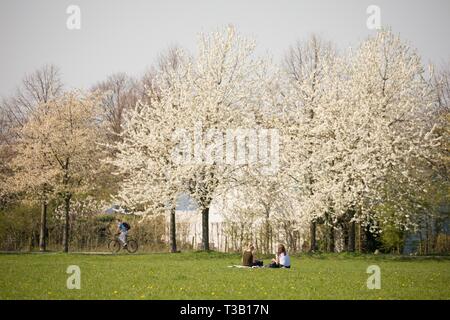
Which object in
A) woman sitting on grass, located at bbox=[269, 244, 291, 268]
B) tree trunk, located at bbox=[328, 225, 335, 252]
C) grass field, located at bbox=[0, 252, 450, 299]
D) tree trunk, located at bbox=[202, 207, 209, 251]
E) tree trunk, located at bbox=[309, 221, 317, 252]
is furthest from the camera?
tree trunk, located at bbox=[328, 225, 335, 252]

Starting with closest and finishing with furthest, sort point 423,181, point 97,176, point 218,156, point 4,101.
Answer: point 218,156 < point 423,181 < point 97,176 < point 4,101

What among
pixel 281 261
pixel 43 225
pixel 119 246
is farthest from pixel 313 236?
pixel 43 225

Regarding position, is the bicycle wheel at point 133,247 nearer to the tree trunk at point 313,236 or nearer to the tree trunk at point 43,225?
the tree trunk at point 43,225

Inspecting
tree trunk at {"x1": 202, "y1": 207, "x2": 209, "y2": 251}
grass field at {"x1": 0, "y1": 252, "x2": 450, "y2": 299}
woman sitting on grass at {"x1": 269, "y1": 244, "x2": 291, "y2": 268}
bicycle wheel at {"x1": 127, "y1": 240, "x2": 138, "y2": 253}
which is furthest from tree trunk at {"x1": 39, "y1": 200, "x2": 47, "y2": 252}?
woman sitting on grass at {"x1": 269, "y1": 244, "x2": 291, "y2": 268}

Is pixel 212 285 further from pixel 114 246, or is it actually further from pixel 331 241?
pixel 331 241

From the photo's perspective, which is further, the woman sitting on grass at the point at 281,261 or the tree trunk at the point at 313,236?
the tree trunk at the point at 313,236

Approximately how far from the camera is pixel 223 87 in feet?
106

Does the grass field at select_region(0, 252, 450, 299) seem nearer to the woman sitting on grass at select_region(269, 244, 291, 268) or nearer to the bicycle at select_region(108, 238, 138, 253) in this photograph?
the woman sitting on grass at select_region(269, 244, 291, 268)

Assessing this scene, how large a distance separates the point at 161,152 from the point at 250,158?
4.82 meters


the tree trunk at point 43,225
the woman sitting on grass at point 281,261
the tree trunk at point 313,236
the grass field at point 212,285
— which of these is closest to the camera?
the grass field at point 212,285

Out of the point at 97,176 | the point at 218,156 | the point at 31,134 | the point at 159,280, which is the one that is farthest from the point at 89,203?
the point at 159,280

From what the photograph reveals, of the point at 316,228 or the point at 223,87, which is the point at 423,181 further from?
the point at 223,87

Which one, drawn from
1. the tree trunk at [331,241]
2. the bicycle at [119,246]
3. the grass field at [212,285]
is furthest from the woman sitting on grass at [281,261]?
the bicycle at [119,246]

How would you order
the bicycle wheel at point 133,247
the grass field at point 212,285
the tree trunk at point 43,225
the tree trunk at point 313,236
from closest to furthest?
the grass field at point 212,285 < the tree trunk at point 313,236 < the bicycle wheel at point 133,247 < the tree trunk at point 43,225
